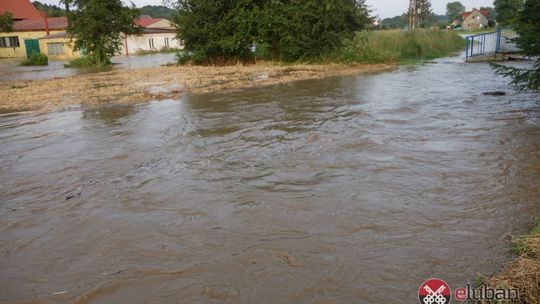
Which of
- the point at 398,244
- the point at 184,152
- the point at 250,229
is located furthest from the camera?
the point at 184,152

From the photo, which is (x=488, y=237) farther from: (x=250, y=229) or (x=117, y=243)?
(x=117, y=243)

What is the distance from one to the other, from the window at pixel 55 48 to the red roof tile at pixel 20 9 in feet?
46.6

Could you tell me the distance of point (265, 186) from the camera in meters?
6.02

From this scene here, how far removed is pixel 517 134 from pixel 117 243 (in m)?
7.47

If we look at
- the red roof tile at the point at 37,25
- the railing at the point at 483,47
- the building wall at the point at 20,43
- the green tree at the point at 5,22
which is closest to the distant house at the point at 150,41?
the red roof tile at the point at 37,25

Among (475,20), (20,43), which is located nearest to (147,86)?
(20,43)

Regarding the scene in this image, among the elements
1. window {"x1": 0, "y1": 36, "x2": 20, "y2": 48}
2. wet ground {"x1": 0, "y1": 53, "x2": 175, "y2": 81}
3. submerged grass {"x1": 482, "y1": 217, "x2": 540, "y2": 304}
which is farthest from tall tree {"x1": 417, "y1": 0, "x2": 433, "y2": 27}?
submerged grass {"x1": 482, "y1": 217, "x2": 540, "y2": 304}

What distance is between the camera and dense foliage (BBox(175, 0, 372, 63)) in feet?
79.1

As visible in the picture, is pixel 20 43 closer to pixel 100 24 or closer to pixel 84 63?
A: pixel 84 63

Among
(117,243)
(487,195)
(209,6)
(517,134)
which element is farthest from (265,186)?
(209,6)

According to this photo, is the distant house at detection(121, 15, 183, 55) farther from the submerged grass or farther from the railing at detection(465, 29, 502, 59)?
the submerged grass

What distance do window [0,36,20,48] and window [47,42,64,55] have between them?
529cm

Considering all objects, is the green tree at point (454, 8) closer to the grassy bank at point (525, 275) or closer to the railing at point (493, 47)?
the railing at point (493, 47)

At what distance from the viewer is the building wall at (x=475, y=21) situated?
107250mm
